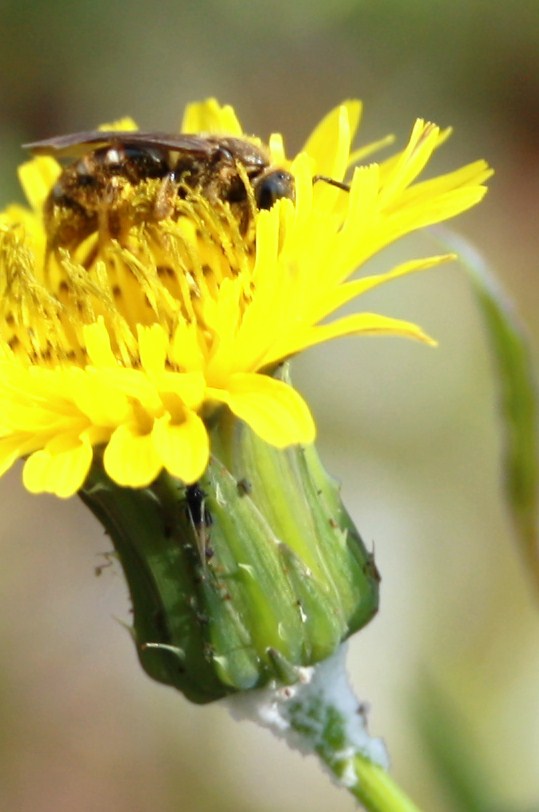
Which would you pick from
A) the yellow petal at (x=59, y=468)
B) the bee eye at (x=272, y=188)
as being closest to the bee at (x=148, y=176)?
the bee eye at (x=272, y=188)

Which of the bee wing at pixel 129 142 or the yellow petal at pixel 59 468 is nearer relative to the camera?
the yellow petal at pixel 59 468

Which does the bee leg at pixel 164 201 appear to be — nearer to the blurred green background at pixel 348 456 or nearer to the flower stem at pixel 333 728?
the flower stem at pixel 333 728

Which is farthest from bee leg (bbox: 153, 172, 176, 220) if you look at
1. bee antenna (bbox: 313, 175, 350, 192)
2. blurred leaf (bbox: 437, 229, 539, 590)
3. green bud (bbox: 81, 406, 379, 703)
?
blurred leaf (bbox: 437, 229, 539, 590)

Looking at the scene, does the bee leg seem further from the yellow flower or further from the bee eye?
the bee eye

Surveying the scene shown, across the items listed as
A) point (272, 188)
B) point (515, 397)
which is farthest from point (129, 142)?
point (515, 397)

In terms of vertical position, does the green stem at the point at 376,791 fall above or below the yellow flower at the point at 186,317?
below

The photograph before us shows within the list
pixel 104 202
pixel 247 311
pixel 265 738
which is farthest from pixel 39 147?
pixel 265 738

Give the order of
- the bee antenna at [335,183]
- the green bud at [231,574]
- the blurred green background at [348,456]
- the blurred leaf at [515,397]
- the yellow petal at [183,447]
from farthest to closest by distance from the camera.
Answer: the blurred green background at [348,456] < the blurred leaf at [515,397] < the bee antenna at [335,183] < the green bud at [231,574] < the yellow petal at [183,447]
